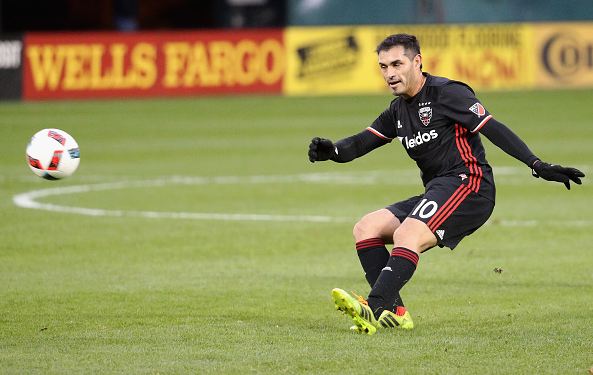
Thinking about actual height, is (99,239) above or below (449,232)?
below

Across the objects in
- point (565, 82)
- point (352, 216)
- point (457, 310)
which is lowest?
point (565, 82)

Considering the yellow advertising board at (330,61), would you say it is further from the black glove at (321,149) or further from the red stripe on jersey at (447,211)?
the red stripe on jersey at (447,211)

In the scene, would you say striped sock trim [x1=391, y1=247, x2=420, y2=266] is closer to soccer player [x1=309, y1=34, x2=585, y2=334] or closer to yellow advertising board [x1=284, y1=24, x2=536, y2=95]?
soccer player [x1=309, y1=34, x2=585, y2=334]

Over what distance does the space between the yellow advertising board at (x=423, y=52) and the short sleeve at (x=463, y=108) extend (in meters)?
24.7

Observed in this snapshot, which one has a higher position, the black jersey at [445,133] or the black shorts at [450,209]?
the black jersey at [445,133]

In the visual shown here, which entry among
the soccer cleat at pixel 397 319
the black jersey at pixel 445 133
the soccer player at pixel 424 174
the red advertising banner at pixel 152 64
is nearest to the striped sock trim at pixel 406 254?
the soccer player at pixel 424 174

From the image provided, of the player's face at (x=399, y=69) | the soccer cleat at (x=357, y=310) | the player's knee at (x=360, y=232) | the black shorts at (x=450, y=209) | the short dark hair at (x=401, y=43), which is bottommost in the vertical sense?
the soccer cleat at (x=357, y=310)

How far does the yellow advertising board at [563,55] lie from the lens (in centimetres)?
3347

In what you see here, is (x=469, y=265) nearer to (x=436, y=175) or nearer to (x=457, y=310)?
(x=457, y=310)

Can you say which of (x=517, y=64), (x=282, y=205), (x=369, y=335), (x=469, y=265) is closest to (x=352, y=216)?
(x=282, y=205)

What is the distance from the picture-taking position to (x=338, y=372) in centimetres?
696

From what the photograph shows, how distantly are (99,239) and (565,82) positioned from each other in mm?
22843

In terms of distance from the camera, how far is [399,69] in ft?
27.0

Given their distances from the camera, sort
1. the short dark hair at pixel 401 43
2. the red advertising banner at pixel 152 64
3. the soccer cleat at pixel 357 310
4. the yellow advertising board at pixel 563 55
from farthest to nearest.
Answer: the yellow advertising board at pixel 563 55, the red advertising banner at pixel 152 64, the short dark hair at pixel 401 43, the soccer cleat at pixel 357 310
